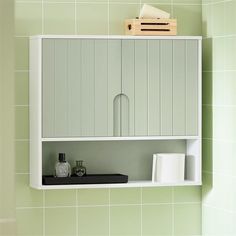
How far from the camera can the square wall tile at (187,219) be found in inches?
122

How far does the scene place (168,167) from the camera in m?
2.91

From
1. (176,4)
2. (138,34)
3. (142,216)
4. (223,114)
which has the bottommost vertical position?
(142,216)

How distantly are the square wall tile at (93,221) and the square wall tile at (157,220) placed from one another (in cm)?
21

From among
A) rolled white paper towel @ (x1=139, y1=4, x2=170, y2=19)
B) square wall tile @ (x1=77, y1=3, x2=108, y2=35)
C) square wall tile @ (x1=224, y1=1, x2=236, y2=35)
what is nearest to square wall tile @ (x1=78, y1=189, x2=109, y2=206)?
square wall tile @ (x1=77, y1=3, x2=108, y2=35)

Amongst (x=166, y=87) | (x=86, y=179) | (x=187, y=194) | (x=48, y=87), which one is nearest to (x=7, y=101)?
(x=48, y=87)

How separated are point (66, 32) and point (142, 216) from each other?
1035mm

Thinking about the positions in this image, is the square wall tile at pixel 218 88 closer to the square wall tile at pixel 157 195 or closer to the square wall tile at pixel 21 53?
the square wall tile at pixel 157 195

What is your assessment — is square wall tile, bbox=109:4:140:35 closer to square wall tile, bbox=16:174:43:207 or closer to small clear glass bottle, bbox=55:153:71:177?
small clear glass bottle, bbox=55:153:71:177

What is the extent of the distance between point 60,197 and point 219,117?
90 centimetres

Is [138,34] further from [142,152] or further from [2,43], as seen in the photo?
[2,43]

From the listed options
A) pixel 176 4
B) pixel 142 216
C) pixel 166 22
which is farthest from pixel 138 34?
pixel 142 216

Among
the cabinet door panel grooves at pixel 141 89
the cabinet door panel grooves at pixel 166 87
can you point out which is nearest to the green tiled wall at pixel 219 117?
the cabinet door panel grooves at pixel 166 87

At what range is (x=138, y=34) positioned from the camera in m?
2.85

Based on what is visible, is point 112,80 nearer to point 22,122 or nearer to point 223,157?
point 22,122
